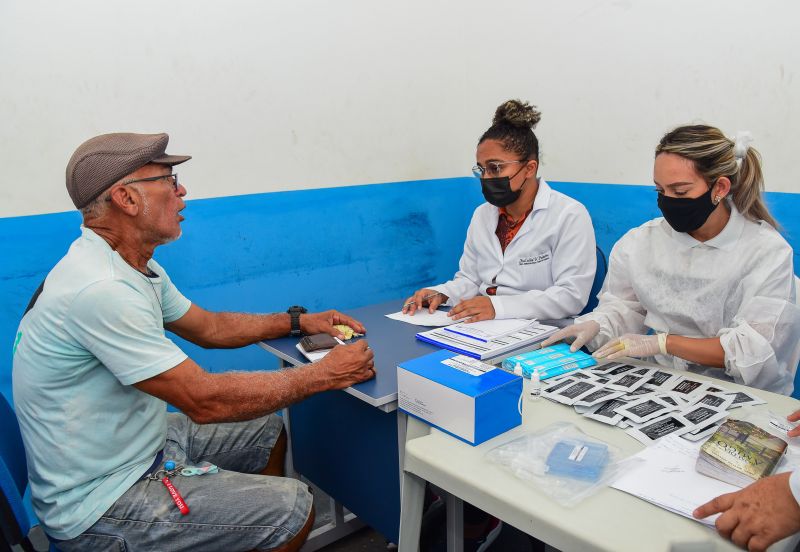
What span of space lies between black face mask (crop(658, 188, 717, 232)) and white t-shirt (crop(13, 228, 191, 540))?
1.42 metres

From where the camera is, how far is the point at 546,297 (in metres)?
2.05

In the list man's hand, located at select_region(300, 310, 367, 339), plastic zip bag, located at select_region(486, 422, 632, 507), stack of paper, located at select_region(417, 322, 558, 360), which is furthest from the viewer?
man's hand, located at select_region(300, 310, 367, 339)

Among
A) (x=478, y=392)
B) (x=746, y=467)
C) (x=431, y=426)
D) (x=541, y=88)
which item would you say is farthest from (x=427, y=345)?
(x=541, y=88)

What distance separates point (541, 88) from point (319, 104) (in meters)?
1.14

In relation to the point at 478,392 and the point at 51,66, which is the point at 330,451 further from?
the point at 51,66

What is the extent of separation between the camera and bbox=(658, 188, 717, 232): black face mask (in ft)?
5.27

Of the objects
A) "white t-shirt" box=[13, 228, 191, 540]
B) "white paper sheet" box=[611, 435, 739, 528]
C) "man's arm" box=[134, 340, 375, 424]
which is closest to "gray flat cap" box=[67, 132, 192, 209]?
"white t-shirt" box=[13, 228, 191, 540]

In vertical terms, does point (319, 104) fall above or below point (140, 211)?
above

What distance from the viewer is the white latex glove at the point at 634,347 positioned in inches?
61.5

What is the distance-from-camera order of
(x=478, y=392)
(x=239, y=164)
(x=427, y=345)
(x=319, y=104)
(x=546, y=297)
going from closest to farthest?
(x=478, y=392), (x=427, y=345), (x=546, y=297), (x=239, y=164), (x=319, y=104)

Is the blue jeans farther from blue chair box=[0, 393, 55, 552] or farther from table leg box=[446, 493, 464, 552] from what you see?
table leg box=[446, 493, 464, 552]

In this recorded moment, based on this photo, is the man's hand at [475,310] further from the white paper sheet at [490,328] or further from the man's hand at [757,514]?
the man's hand at [757,514]

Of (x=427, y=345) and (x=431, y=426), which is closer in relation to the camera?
(x=431, y=426)

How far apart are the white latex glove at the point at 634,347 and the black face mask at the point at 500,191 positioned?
808 mm
